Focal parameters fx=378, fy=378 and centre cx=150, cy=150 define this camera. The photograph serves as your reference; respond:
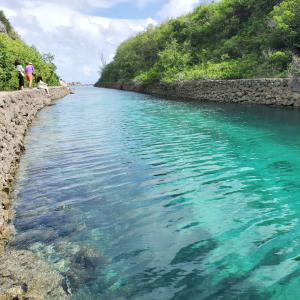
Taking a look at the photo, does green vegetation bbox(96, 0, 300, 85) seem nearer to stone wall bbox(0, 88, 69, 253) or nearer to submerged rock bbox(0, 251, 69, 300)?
stone wall bbox(0, 88, 69, 253)

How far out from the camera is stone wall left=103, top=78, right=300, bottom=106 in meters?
22.4

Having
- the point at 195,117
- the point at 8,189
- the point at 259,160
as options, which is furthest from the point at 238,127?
the point at 8,189

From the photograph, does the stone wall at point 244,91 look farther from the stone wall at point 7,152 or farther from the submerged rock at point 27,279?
the submerged rock at point 27,279

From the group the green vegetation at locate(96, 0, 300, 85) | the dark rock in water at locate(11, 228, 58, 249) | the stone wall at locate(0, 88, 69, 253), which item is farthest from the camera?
the green vegetation at locate(96, 0, 300, 85)

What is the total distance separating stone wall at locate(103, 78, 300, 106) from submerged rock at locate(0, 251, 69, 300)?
2005 cm

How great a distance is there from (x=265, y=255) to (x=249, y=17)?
3791 centimetres

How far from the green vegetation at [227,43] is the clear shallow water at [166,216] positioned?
14889mm

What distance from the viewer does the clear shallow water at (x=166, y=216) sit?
15.3ft

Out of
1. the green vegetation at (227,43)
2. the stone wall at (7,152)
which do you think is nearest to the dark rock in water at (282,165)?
the stone wall at (7,152)

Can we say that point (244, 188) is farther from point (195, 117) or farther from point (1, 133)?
point (195, 117)

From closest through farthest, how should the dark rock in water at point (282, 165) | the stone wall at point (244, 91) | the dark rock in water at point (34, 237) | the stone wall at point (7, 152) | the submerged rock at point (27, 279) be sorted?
the submerged rock at point (27, 279) → the dark rock in water at point (34, 237) → the stone wall at point (7, 152) → the dark rock in water at point (282, 165) → the stone wall at point (244, 91)

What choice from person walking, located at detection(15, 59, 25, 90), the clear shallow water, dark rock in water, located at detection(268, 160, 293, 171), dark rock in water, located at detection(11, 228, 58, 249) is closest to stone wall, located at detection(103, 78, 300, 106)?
the clear shallow water

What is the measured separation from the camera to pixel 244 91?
2673 cm

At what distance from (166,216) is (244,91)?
857 inches
